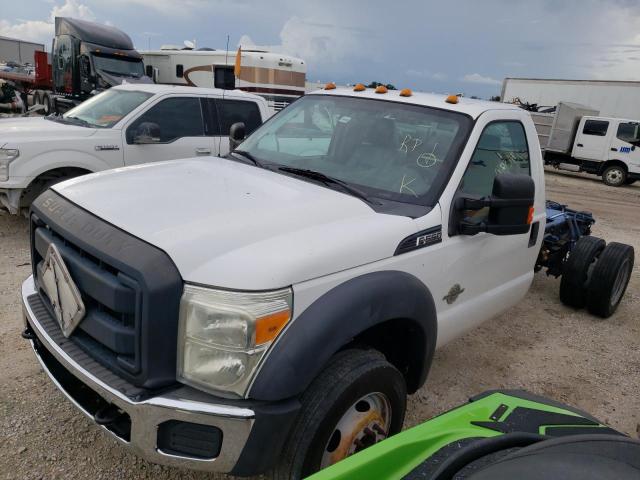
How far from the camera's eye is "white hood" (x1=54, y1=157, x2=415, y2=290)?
2.00 meters

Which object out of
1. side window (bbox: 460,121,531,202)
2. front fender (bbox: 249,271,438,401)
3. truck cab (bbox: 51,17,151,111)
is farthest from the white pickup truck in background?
front fender (bbox: 249,271,438,401)

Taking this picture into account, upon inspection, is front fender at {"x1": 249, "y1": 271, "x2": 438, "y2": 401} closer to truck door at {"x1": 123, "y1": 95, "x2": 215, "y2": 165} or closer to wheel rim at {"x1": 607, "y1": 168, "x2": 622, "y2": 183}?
truck door at {"x1": 123, "y1": 95, "x2": 215, "y2": 165}

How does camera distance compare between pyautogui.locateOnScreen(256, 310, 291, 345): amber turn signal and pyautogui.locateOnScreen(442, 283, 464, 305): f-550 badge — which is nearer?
pyautogui.locateOnScreen(256, 310, 291, 345): amber turn signal

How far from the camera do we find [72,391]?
7.58 ft

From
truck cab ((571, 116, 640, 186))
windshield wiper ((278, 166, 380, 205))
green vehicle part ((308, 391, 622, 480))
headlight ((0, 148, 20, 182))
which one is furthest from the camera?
truck cab ((571, 116, 640, 186))

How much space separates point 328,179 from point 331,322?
1153mm

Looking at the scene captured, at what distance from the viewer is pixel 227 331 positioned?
6.28 ft

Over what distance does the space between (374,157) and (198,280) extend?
5.13 ft

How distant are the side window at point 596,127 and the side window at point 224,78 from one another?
1252cm

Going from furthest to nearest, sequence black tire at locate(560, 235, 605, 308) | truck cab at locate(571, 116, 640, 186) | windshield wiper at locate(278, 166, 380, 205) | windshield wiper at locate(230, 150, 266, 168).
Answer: truck cab at locate(571, 116, 640, 186) → black tire at locate(560, 235, 605, 308) → windshield wiper at locate(230, 150, 266, 168) → windshield wiper at locate(278, 166, 380, 205)

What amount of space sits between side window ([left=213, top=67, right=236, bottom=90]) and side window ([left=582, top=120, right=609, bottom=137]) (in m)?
12.5

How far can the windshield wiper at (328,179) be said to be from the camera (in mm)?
2812

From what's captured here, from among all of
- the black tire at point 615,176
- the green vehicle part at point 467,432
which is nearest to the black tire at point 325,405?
the green vehicle part at point 467,432

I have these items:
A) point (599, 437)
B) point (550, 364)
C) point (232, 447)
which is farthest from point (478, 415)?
point (550, 364)
